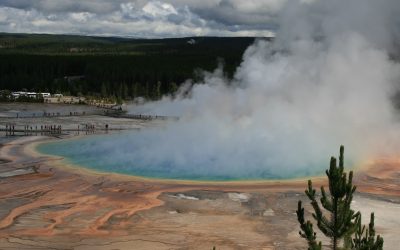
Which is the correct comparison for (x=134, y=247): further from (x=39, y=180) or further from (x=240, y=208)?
(x=39, y=180)

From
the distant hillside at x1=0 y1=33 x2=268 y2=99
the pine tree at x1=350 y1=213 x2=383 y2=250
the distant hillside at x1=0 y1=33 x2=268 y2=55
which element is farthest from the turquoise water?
the distant hillside at x1=0 y1=33 x2=268 y2=55

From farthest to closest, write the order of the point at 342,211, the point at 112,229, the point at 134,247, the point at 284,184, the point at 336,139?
the point at 336,139
the point at 284,184
the point at 112,229
the point at 134,247
the point at 342,211

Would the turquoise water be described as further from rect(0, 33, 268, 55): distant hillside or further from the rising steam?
rect(0, 33, 268, 55): distant hillside

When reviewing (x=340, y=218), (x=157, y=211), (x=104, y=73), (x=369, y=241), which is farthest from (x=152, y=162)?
(x=104, y=73)

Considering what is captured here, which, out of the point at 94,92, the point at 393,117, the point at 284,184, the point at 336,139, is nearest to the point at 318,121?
the point at 336,139

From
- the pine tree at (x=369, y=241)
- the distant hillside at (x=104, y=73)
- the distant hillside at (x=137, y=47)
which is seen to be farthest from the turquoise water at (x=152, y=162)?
the distant hillside at (x=137, y=47)

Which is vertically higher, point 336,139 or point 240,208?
point 336,139
